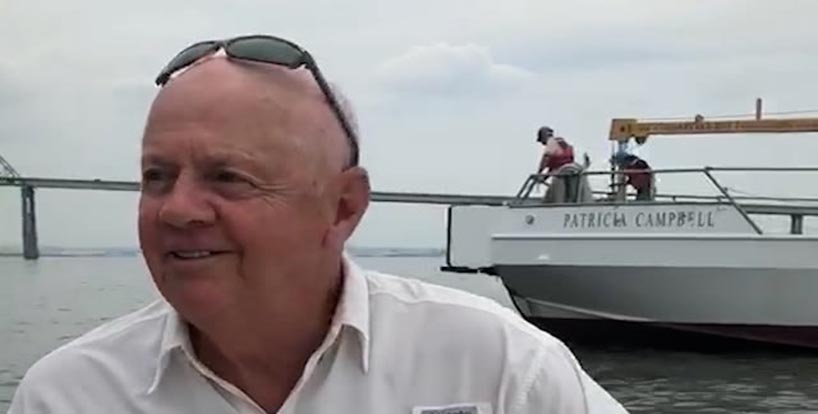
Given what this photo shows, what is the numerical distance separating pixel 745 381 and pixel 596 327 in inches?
102

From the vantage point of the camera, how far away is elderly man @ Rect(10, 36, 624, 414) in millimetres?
1350

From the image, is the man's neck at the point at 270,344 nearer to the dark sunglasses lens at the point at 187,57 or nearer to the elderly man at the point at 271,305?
the elderly man at the point at 271,305

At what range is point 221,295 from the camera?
135 centimetres

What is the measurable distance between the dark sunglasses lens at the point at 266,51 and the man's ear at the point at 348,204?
0.14 m

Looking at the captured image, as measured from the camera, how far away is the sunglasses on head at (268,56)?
4.66 feet

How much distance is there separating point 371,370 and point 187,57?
1.34 ft

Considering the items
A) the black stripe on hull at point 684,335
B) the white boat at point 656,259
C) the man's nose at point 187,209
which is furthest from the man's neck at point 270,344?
the black stripe on hull at point 684,335

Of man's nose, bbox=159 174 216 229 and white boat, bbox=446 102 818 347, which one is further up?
man's nose, bbox=159 174 216 229

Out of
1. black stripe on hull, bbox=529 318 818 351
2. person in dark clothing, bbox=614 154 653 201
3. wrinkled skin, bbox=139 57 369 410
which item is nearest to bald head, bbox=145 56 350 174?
wrinkled skin, bbox=139 57 369 410

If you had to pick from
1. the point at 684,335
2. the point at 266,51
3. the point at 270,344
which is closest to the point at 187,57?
the point at 266,51

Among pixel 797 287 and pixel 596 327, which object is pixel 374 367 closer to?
pixel 797 287

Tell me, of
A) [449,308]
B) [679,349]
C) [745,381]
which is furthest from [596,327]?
[449,308]

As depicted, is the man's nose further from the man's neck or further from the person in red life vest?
the person in red life vest

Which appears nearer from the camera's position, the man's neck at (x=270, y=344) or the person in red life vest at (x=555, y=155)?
the man's neck at (x=270, y=344)
